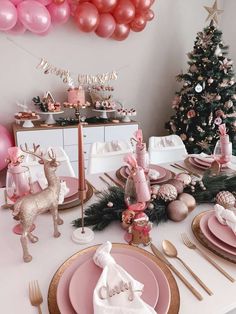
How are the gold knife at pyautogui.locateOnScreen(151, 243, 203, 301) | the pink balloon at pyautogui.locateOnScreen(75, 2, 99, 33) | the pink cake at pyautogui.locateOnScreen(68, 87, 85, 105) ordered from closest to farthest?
the gold knife at pyautogui.locateOnScreen(151, 243, 203, 301) < the pink balloon at pyautogui.locateOnScreen(75, 2, 99, 33) < the pink cake at pyautogui.locateOnScreen(68, 87, 85, 105)

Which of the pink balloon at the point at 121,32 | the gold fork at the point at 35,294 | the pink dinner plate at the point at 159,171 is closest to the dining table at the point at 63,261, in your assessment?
the gold fork at the point at 35,294

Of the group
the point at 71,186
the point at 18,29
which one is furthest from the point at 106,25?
the point at 71,186

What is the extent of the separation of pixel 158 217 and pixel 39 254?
16.4 inches

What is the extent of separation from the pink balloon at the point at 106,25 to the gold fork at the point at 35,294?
2.55 metres

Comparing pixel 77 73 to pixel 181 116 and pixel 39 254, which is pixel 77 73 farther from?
pixel 39 254

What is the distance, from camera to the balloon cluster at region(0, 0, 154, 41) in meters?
2.20

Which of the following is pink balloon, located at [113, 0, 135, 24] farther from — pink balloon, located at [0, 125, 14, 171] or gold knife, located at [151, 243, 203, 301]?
gold knife, located at [151, 243, 203, 301]

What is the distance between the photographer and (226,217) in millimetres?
854

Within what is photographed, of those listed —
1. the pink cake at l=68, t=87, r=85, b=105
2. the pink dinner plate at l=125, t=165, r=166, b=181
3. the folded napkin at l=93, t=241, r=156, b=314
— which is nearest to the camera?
the folded napkin at l=93, t=241, r=156, b=314

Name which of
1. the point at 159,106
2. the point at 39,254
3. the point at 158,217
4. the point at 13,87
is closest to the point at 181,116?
the point at 159,106

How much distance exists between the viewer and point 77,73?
288cm

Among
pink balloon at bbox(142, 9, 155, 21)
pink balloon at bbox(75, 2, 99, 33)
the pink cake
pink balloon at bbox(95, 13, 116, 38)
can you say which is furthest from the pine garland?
pink balloon at bbox(142, 9, 155, 21)

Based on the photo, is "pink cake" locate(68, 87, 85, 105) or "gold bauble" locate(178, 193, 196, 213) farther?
"pink cake" locate(68, 87, 85, 105)

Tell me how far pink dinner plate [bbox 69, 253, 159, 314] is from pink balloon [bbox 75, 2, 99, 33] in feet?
7.77
